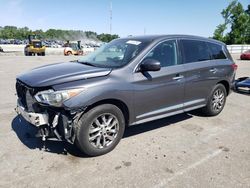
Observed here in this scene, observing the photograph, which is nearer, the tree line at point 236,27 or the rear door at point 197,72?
the rear door at point 197,72

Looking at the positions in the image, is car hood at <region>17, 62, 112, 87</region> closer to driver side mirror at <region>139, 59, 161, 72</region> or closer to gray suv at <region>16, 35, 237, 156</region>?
gray suv at <region>16, 35, 237, 156</region>

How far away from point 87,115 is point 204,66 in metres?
2.84

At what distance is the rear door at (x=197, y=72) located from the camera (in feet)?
15.4

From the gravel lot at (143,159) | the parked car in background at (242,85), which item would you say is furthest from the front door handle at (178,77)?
the parked car in background at (242,85)

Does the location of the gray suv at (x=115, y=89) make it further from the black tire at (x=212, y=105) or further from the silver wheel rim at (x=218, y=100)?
the silver wheel rim at (x=218, y=100)

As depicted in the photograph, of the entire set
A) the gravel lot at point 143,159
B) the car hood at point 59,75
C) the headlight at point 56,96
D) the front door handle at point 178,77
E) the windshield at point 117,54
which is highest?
the windshield at point 117,54

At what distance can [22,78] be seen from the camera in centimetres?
379

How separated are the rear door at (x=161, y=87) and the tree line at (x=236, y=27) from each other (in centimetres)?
5337

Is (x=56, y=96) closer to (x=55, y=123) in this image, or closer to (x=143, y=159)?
(x=55, y=123)

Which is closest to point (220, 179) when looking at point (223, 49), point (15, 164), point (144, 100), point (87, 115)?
point (144, 100)

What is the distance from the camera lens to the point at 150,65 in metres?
3.82

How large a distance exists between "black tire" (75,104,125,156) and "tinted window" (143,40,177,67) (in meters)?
1.14

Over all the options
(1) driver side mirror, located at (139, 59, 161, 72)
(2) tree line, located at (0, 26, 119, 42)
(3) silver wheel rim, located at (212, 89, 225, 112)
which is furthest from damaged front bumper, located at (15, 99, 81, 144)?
(2) tree line, located at (0, 26, 119, 42)

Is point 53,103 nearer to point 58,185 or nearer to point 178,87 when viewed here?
point 58,185
